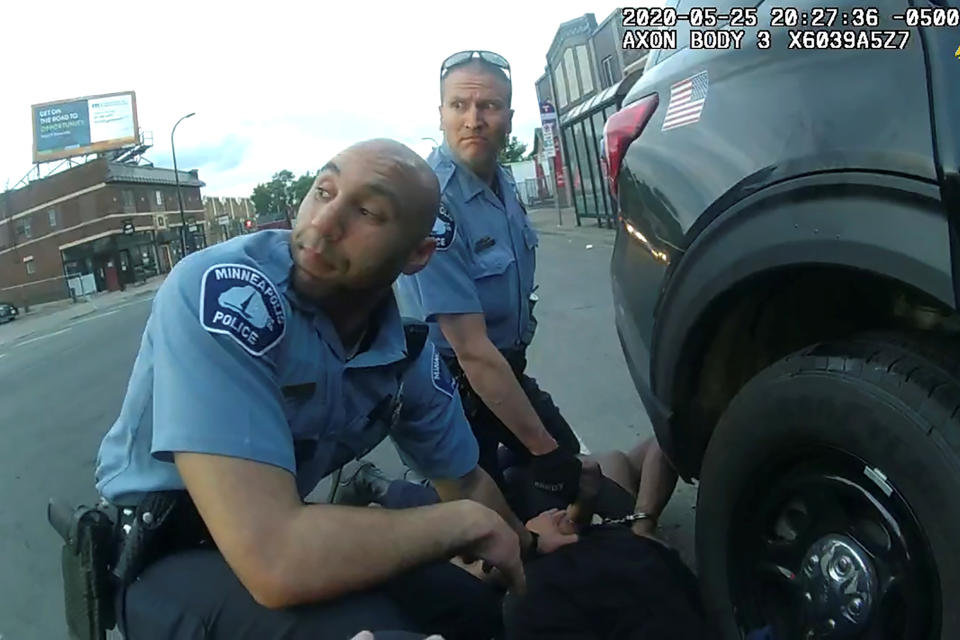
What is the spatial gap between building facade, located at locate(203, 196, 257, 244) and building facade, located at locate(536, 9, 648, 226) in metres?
56.1

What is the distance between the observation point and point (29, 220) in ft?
198

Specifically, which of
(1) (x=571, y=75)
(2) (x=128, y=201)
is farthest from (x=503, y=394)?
(2) (x=128, y=201)

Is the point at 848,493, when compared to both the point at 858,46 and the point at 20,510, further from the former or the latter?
the point at 20,510

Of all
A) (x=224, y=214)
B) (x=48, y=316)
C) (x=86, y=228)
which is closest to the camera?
(x=48, y=316)

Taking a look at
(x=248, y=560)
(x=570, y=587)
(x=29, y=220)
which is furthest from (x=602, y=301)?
(x=29, y=220)

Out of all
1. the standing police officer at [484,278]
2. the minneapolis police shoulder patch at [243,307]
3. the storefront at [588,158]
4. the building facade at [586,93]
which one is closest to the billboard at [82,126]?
the building facade at [586,93]

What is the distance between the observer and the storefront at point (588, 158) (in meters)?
17.0

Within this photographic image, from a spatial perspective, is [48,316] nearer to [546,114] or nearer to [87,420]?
[546,114]

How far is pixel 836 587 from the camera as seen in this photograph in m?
1.65

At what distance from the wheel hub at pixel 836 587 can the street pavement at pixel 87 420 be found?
127 cm

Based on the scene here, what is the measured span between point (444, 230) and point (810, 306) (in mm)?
1141

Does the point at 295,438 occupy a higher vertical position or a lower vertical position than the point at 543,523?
higher

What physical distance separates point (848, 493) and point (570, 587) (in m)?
0.70

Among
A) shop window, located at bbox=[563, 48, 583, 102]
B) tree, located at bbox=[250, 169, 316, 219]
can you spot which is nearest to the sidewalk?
shop window, located at bbox=[563, 48, 583, 102]
